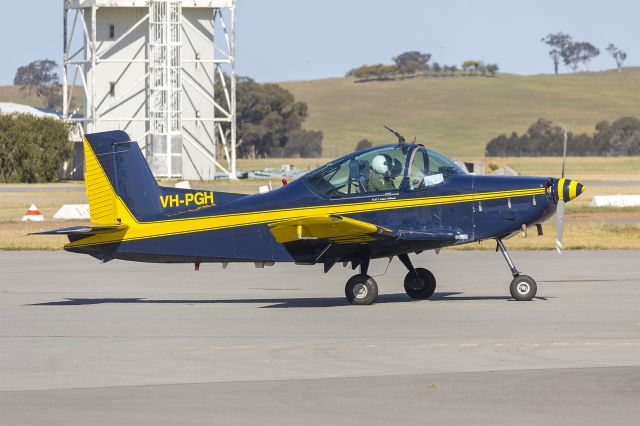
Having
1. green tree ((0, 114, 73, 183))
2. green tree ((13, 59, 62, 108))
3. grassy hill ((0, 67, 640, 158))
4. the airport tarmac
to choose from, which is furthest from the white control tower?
green tree ((13, 59, 62, 108))

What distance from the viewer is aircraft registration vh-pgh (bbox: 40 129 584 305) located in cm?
1498

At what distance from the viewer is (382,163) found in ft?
49.6

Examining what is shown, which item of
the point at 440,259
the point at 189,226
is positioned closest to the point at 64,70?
the point at 440,259

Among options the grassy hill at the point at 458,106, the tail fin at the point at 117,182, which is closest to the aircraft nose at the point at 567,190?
the tail fin at the point at 117,182

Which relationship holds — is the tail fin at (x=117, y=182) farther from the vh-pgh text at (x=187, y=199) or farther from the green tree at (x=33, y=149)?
the green tree at (x=33, y=149)

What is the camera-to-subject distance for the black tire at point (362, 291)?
595 inches

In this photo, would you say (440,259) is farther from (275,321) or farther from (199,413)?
(199,413)

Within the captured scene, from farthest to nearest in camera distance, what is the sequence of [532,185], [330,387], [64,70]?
[64,70], [532,185], [330,387]

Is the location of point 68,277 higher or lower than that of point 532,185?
lower

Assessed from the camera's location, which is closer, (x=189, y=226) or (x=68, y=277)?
(x=189, y=226)

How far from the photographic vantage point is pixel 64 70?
67.6 meters

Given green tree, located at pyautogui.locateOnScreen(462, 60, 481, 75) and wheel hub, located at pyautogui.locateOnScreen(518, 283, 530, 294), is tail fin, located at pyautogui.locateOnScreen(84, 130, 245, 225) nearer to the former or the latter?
wheel hub, located at pyautogui.locateOnScreen(518, 283, 530, 294)

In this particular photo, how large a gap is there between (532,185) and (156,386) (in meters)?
7.06

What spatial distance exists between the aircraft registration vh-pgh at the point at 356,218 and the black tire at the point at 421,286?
711 millimetres
